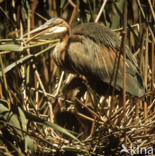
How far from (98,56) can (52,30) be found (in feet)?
1.06

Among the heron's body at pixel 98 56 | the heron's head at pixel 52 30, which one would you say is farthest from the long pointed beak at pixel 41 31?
the heron's body at pixel 98 56

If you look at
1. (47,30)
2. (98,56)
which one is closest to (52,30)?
(47,30)

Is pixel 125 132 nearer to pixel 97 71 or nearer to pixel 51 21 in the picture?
pixel 97 71

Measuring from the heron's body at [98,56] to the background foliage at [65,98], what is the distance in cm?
7

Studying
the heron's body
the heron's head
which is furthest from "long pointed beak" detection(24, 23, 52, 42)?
the heron's body

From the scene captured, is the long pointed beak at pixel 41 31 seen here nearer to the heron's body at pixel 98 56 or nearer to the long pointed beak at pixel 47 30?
the long pointed beak at pixel 47 30

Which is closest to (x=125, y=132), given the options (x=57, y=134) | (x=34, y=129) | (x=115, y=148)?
(x=115, y=148)

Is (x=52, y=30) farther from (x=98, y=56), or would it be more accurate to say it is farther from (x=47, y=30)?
(x=98, y=56)

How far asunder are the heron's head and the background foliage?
5cm

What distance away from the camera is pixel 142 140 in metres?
1.47

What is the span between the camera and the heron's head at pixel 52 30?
72.3 inches

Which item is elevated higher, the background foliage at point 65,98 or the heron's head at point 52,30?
the heron's head at point 52,30

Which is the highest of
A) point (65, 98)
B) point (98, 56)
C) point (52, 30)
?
point (52, 30)

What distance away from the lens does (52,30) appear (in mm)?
1937
